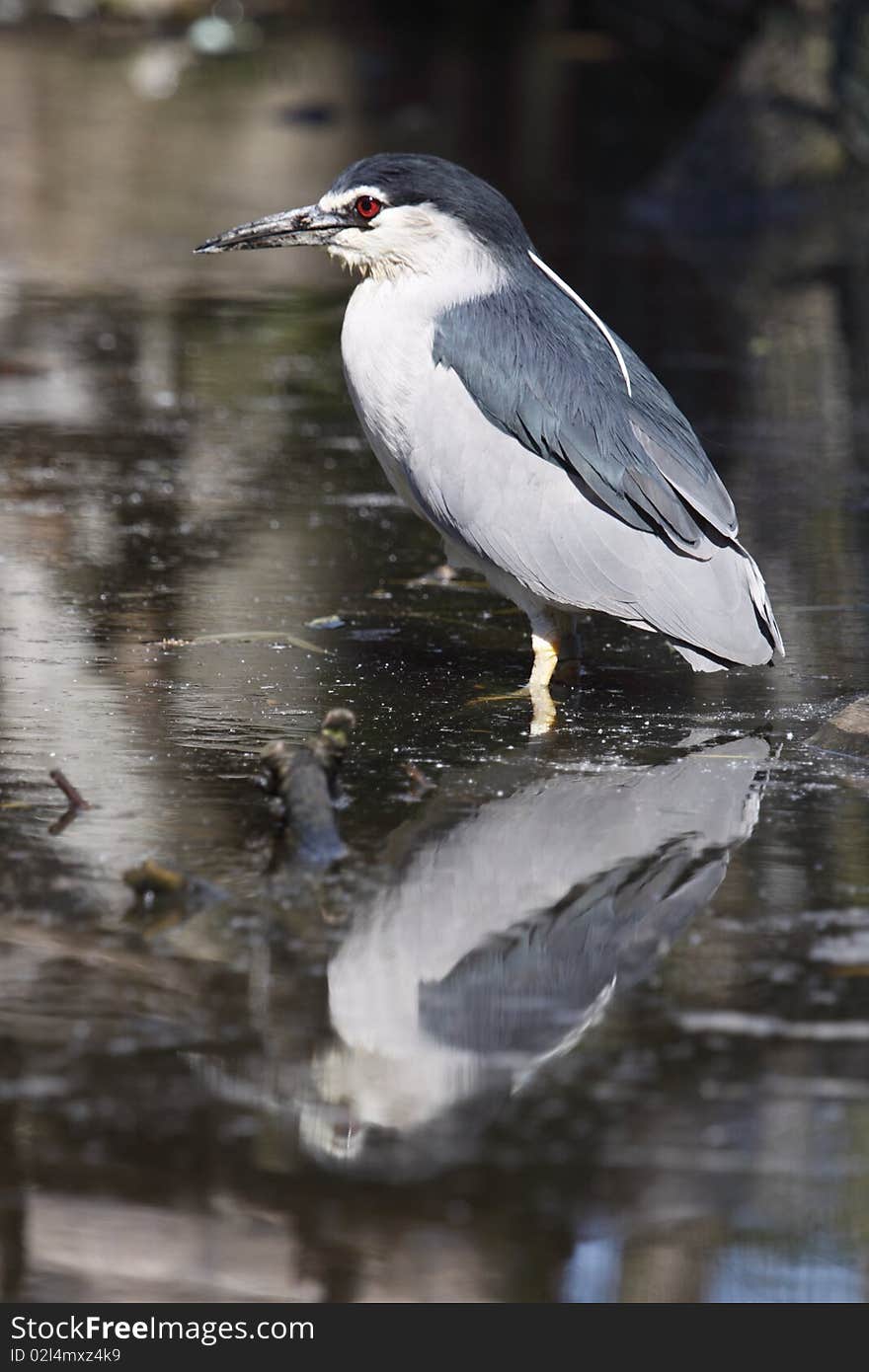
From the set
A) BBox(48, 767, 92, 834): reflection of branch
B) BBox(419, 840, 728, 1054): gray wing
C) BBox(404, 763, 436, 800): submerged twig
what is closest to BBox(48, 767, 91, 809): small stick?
BBox(48, 767, 92, 834): reflection of branch

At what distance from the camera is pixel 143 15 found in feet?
90.7

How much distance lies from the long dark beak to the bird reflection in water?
1687 millimetres

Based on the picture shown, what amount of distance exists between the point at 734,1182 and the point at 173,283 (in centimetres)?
925

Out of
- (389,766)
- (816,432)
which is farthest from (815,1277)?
(816,432)

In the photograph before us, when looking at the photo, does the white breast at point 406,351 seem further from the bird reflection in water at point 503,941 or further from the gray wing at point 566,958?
the gray wing at point 566,958

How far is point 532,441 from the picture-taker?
4.90 meters

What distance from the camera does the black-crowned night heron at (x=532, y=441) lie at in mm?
4855

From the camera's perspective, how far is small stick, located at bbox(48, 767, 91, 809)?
156 inches

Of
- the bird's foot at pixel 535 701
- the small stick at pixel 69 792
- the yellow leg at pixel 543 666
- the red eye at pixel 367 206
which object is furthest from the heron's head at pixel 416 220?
the small stick at pixel 69 792

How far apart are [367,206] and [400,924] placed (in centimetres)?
227

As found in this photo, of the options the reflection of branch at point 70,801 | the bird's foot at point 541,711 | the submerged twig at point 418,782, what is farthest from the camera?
the bird's foot at point 541,711

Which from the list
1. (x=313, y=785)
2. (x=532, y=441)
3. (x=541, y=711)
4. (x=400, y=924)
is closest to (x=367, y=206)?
(x=532, y=441)

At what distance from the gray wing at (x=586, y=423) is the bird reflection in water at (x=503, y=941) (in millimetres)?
612

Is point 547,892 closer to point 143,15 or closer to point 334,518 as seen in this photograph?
point 334,518
